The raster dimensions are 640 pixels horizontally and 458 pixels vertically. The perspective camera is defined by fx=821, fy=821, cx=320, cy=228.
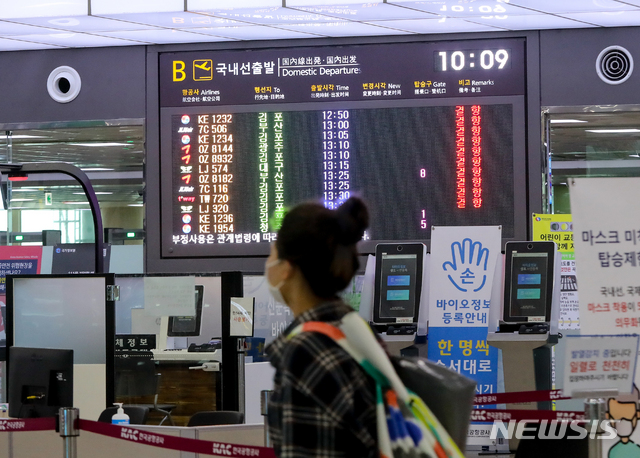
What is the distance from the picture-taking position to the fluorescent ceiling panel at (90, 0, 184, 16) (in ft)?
17.4

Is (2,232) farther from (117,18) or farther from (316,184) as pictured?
(316,184)

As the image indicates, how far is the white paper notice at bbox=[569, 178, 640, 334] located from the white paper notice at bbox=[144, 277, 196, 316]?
9.86 feet

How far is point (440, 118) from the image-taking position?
18.5 ft

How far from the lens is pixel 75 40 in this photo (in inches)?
236

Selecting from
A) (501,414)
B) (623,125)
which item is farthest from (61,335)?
(623,125)

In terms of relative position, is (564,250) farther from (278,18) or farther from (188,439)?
(188,439)

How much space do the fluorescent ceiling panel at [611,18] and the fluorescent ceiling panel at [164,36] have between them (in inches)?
96.5

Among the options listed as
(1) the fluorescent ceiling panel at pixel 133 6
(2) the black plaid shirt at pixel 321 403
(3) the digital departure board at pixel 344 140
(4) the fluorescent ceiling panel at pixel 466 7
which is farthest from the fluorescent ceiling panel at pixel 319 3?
(2) the black plaid shirt at pixel 321 403

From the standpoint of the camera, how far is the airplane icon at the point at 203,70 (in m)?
5.88

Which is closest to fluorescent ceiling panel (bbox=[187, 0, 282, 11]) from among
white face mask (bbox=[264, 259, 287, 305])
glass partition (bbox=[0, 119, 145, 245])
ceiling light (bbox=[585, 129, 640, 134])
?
glass partition (bbox=[0, 119, 145, 245])

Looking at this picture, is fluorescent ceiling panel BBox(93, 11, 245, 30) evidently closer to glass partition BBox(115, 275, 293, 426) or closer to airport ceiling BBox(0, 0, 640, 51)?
airport ceiling BBox(0, 0, 640, 51)

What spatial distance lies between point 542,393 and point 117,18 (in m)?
3.73

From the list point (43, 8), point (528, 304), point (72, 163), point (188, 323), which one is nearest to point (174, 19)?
point (43, 8)

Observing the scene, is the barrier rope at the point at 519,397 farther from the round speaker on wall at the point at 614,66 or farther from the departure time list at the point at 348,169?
the round speaker on wall at the point at 614,66
